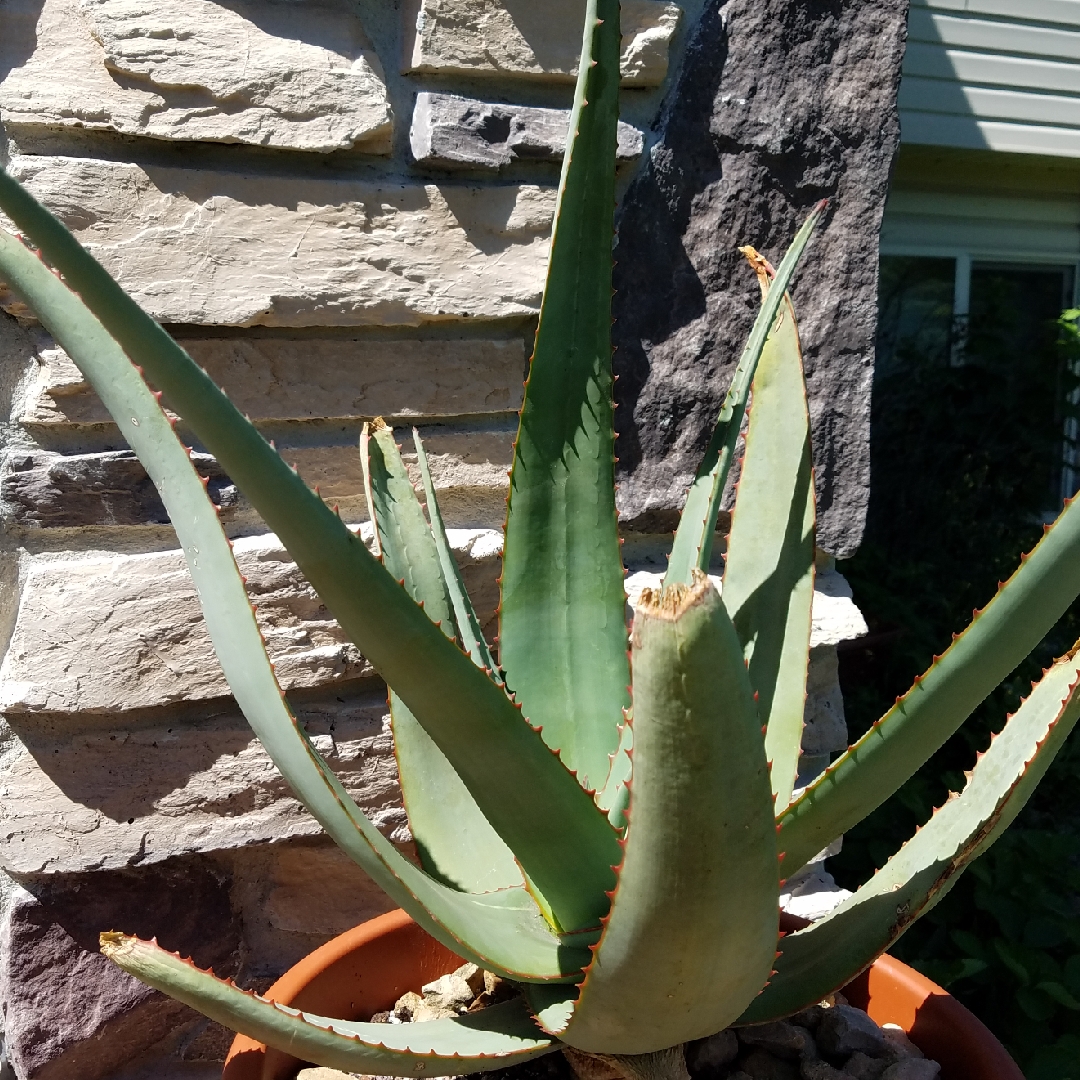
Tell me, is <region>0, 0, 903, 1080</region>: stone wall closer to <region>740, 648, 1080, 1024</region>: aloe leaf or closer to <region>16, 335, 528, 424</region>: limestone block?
<region>16, 335, 528, 424</region>: limestone block

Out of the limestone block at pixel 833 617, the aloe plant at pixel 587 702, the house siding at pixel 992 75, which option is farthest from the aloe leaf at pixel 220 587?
the house siding at pixel 992 75

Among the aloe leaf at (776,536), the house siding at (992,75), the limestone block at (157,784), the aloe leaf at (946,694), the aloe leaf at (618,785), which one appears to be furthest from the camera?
the house siding at (992,75)

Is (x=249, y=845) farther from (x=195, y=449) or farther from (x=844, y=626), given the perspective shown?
(x=844, y=626)

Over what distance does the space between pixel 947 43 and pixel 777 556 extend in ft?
5.96

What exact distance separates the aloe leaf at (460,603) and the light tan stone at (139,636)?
21 centimetres

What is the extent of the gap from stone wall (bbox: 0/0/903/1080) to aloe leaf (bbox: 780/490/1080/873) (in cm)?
42

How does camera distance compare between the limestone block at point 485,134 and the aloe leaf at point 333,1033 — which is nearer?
the aloe leaf at point 333,1033

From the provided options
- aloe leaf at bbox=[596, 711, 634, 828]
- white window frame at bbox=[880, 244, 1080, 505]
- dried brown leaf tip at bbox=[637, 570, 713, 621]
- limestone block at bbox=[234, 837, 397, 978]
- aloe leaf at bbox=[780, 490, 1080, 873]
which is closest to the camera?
dried brown leaf tip at bbox=[637, 570, 713, 621]

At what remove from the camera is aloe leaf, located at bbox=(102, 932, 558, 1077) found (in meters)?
0.54

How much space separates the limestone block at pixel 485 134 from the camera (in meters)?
0.88

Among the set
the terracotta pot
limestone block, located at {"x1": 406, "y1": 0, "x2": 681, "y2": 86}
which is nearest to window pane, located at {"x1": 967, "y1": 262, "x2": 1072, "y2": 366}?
limestone block, located at {"x1": 406, "y1": 0, "x2": 681, "y2": 86}

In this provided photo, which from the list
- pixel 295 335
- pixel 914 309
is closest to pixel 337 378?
pixel 295 335

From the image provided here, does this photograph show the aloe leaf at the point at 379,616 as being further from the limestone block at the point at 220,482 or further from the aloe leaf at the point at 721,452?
the limestone block at the point at 220,482

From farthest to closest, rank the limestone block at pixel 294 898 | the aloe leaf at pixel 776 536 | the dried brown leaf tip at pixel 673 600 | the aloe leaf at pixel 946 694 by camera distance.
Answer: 1. the limestone block at pixel 294 898
2. the aloe leaf at pixel 776 536
3. the aloe leaf at pixel 946 694
4. the dried brown leaf tip at pixel 673 600
